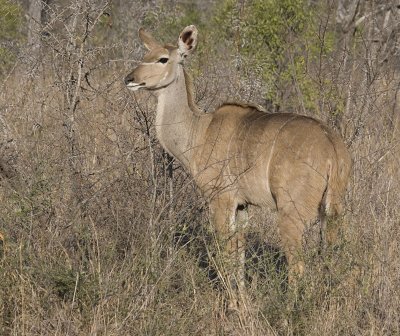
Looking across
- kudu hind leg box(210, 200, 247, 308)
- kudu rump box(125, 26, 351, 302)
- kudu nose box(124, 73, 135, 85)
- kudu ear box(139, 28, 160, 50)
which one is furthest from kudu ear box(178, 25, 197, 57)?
kudu hind leg box(210, 200, 247, 308)

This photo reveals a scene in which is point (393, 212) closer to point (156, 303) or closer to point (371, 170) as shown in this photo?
point (371, 170)

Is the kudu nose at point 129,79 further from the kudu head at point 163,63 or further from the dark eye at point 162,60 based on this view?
the dark eye at point 162,60

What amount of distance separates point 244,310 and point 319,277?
0.44 m

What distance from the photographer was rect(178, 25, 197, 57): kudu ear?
231 inches

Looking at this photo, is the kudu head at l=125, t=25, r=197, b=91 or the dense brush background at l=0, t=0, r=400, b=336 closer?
the dense brush background at l=0, t=0, r=400, b=336

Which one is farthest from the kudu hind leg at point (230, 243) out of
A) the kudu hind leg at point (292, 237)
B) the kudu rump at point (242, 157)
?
the kudu hind leg at point (292, 237)

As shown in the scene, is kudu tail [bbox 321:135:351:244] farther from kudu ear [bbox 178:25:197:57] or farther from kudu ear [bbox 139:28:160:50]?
kudu ear [bbox 139:28:160:50]

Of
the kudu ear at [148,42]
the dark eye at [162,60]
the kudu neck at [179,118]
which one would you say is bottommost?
the kudu neck at [179,118]

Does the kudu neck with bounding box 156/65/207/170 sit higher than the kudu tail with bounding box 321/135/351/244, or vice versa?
the kudu neck with bounding box 156/65/207/170

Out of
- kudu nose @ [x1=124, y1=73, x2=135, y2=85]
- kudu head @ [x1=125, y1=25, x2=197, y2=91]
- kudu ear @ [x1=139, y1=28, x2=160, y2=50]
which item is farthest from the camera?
kudu ear @ [x1=139, y1=28, x2=160, y2=50]

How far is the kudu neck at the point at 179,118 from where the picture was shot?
577 centimetres

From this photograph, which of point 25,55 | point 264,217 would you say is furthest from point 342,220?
point 25,55

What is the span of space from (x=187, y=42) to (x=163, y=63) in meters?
0.22

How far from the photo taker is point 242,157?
5.40 metres
